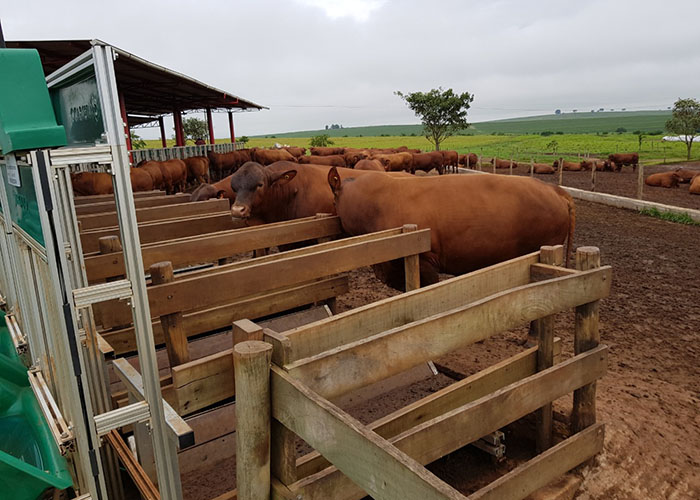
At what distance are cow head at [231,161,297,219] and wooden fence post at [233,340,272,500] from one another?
16.8ft

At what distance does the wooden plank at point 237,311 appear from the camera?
3.26m

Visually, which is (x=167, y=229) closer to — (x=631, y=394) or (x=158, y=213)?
(x=158, y=213)

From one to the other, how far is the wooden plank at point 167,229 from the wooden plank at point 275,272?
1.50 m

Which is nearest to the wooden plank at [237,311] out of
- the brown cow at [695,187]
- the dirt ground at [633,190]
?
the dirt ground at [633,190]

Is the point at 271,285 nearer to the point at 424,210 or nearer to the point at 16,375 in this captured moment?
the point at 16,375

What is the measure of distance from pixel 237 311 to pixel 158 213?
2306 millimetres

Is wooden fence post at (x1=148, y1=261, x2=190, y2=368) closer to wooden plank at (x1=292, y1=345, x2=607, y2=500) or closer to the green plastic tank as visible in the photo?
the green plastic tank

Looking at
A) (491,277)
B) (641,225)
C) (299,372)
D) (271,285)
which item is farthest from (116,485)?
(641,225)

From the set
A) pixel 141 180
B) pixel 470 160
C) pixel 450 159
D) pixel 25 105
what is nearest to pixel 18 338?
pixel 25 105

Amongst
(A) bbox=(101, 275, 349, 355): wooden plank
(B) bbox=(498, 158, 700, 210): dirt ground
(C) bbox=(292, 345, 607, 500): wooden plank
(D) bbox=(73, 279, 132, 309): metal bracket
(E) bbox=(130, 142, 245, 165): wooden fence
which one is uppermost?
(E) bbox=(130, 142, 245, 165): wooden fence

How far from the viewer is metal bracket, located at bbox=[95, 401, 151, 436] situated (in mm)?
1793

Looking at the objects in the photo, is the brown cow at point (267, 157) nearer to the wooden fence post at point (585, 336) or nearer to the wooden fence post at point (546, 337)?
the wooden fence post at point (546, 337)

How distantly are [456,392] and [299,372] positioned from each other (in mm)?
1339

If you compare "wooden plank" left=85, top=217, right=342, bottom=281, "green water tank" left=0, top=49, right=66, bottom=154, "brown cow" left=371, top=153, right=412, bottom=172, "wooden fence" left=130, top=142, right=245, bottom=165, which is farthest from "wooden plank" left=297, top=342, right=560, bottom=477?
"brown cow" left=371, top=153, right=412, bottom=172
